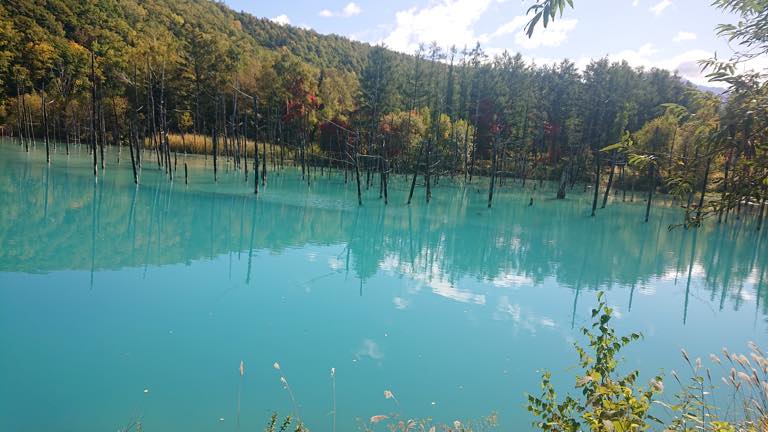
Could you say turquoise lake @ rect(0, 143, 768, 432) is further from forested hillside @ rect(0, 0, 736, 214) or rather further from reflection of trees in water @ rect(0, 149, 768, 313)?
forested hillside @ rect(0, 0, 736, 214)

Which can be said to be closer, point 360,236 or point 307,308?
point 307,308

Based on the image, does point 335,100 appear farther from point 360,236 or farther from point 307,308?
point 307,308

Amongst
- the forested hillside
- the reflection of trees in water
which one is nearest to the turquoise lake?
the reflection of trees in water

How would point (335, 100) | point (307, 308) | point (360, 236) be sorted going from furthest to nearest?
point (335, 100)
point (360, 236)
point (307, 308)

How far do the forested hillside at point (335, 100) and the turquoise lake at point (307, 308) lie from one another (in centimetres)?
2283

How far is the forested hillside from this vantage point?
138 feet

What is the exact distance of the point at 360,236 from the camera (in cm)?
1712

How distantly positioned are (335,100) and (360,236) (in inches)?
1562

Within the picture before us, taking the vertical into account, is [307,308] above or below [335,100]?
below

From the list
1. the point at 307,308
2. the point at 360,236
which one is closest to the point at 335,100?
the point at 360,236

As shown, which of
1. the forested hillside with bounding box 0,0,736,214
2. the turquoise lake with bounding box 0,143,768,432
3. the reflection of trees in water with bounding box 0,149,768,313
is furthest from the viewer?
the forested hillside with bounding box 0,0,736,214

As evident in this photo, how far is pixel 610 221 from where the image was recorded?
26391 mm

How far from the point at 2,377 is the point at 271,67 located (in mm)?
52436

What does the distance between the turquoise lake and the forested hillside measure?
22.8 metres
